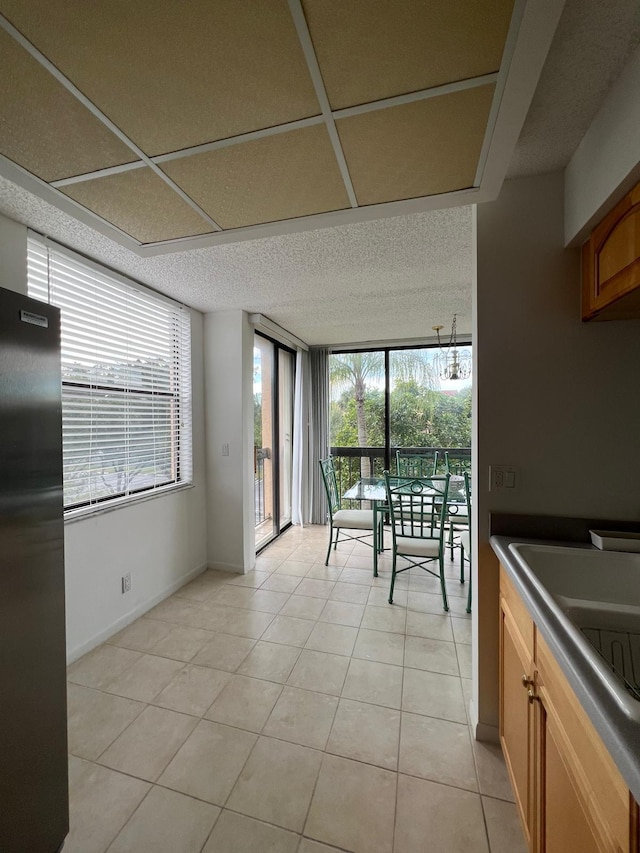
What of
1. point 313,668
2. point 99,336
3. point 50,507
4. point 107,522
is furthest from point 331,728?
point 99,336

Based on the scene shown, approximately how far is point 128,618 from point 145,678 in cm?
65

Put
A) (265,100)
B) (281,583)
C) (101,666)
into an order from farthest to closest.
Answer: (281,583), (101,666), (265,100)

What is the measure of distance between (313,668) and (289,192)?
240cm

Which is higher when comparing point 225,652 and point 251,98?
point 251,98

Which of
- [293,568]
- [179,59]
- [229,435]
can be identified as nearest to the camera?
[179,59]

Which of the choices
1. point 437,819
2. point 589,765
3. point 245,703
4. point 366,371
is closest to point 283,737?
point 245,703

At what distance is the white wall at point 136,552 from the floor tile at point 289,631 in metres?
1.00

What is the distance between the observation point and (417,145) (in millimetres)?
1086

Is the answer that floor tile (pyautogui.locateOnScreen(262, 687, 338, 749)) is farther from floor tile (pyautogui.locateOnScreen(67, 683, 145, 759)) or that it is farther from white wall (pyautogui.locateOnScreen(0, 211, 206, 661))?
white wall (pyautogui.locateOnScreen(0, 211, 206, 661))

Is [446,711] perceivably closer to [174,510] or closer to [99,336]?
[174,510]

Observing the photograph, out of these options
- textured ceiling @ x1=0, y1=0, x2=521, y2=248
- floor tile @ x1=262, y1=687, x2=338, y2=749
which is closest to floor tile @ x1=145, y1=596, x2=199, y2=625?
floor tile @ x1=262, y1=687, x2=338, y2=749

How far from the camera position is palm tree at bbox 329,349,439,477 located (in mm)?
4621

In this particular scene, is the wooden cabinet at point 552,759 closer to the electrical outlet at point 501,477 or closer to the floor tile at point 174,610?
the electrical outlet at point 501,477

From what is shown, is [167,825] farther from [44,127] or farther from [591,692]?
[44,127]
